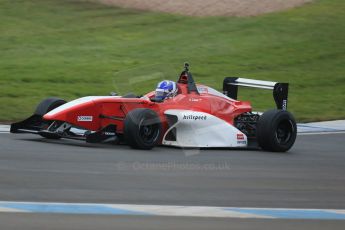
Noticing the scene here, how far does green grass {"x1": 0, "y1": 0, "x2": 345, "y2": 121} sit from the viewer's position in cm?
2336

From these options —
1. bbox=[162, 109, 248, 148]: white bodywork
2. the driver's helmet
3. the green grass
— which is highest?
the green grass

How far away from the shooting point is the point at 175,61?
2764 centimetres

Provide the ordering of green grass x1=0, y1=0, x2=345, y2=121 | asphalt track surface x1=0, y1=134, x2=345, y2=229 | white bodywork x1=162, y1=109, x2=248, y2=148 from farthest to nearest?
green grass x1=0, y1=0, x2=345, y2=121, white bodywork x1=162, y1=109, x2=248, y2=148, asphalt track surface x1=0, y1=134, x2=345, y2=229

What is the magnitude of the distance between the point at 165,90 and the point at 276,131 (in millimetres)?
1932

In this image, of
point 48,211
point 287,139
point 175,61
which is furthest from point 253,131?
point 175,61

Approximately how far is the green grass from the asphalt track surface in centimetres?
595

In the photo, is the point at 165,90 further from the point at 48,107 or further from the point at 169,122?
the point at 48,107

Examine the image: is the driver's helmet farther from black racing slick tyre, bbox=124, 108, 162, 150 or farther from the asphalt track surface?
the asphalt track surface

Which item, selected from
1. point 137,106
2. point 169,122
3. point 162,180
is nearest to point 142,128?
point 137,106

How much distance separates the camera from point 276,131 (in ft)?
49.9

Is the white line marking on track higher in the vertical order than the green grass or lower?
lower

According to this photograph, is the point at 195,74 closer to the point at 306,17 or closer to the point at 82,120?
the point at 306,17

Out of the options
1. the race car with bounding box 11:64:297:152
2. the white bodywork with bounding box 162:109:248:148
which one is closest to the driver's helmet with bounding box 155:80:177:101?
the race car with bounding box 11:64:297:152

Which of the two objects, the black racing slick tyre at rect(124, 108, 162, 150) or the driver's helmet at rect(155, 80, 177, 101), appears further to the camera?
the driver's helmet at rect(155, 80, 177, 101)
